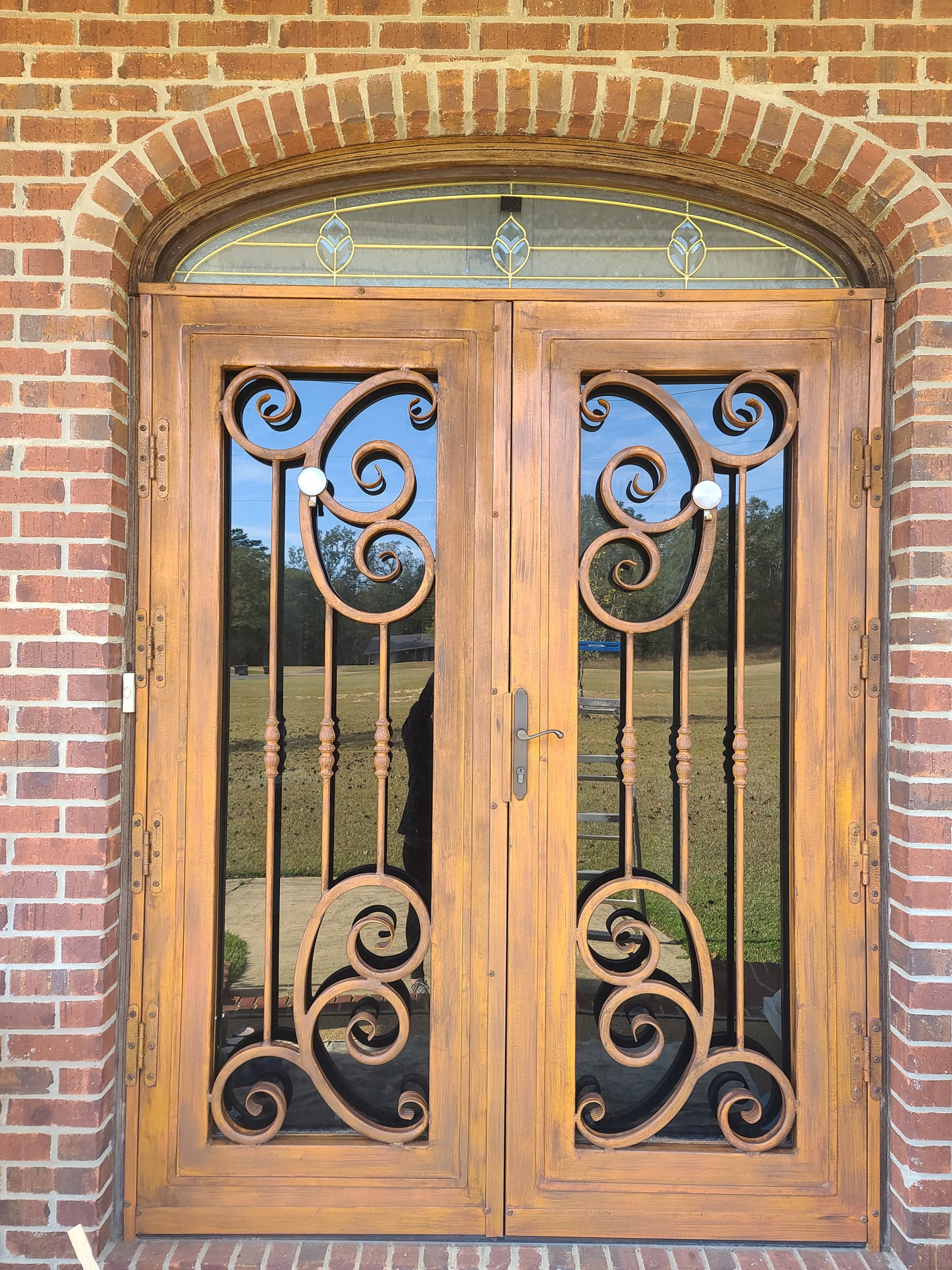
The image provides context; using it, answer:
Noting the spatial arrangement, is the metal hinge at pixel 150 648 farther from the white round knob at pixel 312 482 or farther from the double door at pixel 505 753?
the white round knob at pixel 312 482

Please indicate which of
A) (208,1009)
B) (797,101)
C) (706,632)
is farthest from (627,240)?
(208,1009)

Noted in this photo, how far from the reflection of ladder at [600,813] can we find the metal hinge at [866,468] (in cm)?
89

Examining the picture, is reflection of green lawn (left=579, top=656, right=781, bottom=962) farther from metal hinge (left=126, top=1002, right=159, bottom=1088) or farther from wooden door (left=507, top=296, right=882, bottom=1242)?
metal hinge (left=126, top=1002, right=159, bottom=1088)

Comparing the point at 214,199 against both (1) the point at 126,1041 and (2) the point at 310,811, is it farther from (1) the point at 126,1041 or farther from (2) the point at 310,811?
(1) the point at 126,1041

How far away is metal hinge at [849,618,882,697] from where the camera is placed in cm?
229

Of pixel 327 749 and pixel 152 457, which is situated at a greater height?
pixel 152 457

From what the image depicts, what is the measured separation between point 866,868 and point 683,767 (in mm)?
568

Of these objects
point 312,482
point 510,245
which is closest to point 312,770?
point 312,482

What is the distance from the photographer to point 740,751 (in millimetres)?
2311

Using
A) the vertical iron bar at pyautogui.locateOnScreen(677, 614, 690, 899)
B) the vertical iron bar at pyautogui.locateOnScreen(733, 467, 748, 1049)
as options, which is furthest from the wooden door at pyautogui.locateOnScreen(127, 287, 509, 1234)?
the vertical iron bar at pyautogui.locateOnScreen(733, 467, 748, 1049)

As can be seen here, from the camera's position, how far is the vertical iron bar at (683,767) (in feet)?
7.54

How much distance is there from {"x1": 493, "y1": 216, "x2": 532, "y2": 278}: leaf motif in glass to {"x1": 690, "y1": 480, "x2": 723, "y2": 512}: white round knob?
80 centimetres

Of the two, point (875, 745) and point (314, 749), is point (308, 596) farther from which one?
point (875, 745)

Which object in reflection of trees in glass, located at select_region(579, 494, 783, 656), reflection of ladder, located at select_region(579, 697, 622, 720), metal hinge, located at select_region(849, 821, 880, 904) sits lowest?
metal hinge, located at select_region(849, 821, 880, 904)
